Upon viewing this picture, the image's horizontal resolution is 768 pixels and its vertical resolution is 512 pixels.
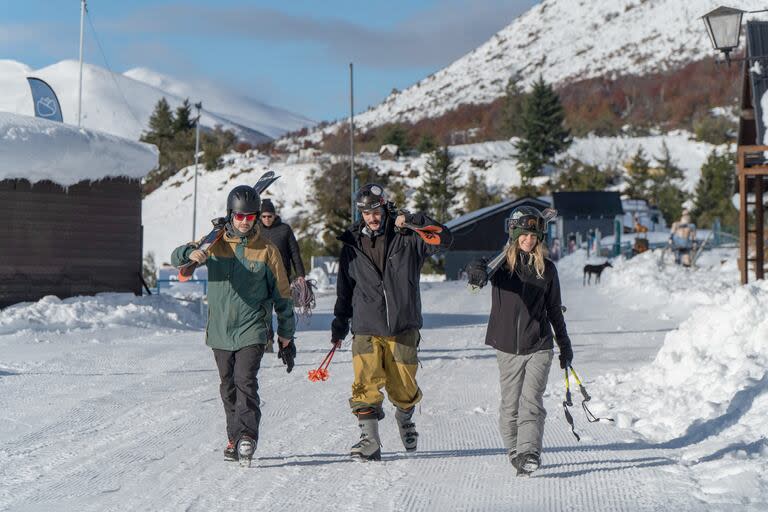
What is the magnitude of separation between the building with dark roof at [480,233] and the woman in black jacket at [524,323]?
51.2 metres

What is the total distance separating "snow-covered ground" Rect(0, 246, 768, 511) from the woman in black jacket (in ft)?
1.26

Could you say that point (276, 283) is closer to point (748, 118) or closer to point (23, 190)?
point (23, 190)

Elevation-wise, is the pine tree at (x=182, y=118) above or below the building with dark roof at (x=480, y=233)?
above

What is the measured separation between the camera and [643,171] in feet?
259

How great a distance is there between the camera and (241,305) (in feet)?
22.2

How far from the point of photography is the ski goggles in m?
6.50

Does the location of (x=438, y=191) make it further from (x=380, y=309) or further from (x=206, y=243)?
(x=206, y=243)

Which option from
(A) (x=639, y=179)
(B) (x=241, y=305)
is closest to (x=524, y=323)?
(B) (x=241, y=305)

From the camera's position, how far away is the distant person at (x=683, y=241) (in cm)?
2905

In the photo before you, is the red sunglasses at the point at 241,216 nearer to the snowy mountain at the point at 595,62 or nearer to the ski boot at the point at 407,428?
the ski boot at the point at 407,428

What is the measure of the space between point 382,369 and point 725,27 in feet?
33.0

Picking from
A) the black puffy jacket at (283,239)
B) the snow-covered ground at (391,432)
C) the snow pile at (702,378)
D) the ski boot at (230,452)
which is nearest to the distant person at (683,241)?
the snow-covered ground at (391,432)

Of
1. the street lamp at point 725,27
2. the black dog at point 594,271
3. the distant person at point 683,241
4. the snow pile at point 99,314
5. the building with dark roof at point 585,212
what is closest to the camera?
the street lamp at point 725,27

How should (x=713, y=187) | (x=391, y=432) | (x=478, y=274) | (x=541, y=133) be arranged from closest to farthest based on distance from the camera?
1. (x=478, y=274)
2. (x=391, y=432)
3. (x=713, y=187)
4. (x=541, y=133)
